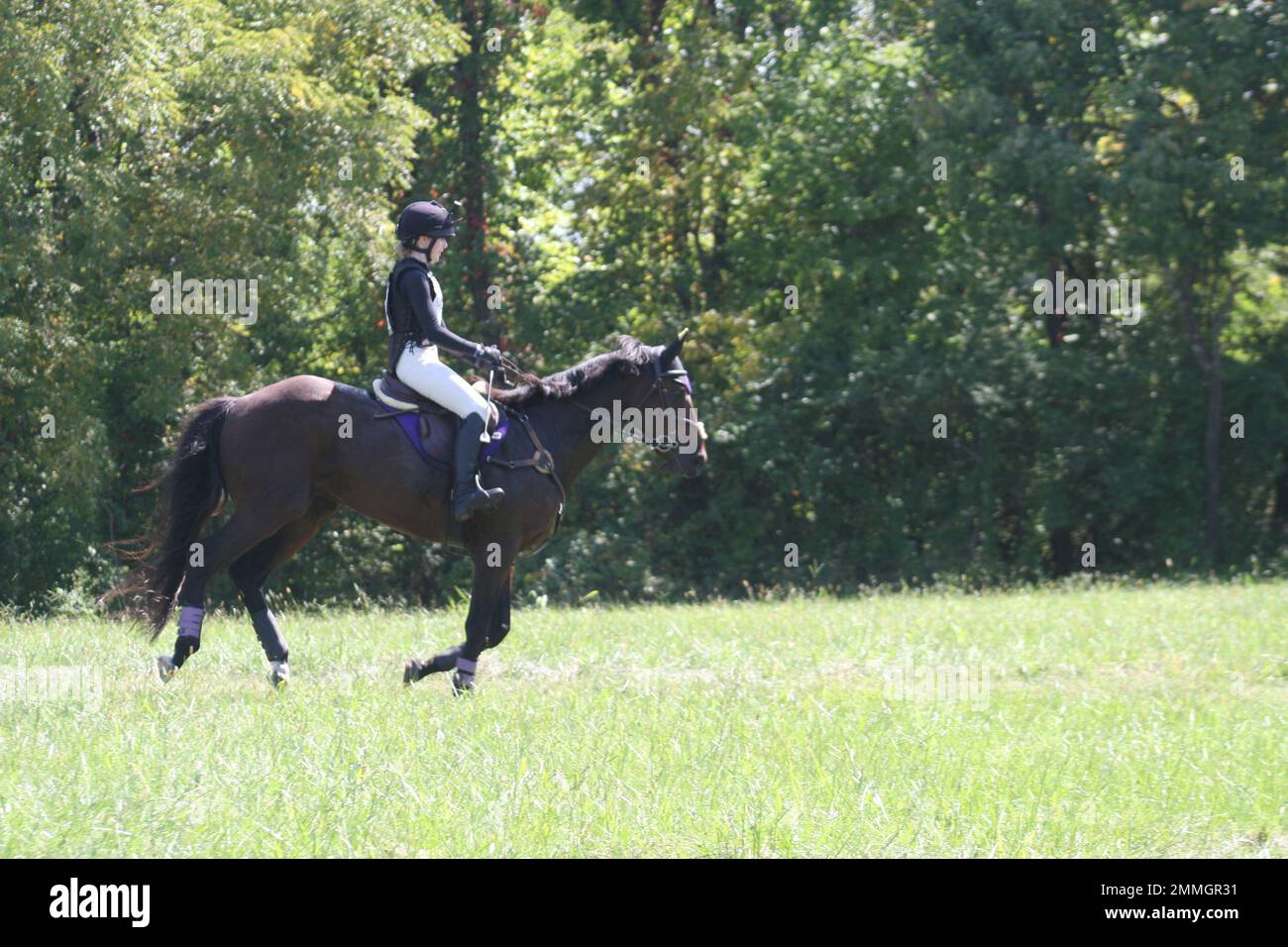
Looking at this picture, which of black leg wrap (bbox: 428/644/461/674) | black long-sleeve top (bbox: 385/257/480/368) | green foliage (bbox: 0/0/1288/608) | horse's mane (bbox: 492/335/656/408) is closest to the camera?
black long-sleeve top (bbox: 385/257/480/368)

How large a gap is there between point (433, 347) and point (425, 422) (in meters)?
0.48

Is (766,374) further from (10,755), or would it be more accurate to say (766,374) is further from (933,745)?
(10,755)

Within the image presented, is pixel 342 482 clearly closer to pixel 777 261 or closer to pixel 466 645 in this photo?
pixel 466 645

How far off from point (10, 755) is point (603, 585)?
17.5 metres

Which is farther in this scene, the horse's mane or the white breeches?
the horse's mane

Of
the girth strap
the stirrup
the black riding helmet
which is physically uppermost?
the black riding helmet

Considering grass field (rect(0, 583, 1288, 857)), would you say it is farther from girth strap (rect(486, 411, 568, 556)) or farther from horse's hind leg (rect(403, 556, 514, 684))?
girth strap (rect(486, 411, 568, 556))

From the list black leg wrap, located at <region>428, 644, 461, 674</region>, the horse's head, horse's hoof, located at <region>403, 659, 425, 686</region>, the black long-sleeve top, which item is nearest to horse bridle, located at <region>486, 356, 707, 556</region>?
the horse's head

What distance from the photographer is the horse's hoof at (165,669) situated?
30.2 ft

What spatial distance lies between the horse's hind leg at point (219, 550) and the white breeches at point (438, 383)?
3.33 ft

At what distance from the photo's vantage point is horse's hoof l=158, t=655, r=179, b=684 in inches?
363

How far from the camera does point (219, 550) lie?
954 cm

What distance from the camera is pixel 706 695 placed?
9531 mm

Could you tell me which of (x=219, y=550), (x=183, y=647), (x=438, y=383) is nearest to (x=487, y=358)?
(x=438, y=383)
